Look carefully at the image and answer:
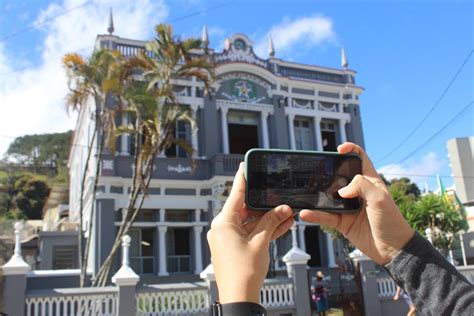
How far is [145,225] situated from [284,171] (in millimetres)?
15055

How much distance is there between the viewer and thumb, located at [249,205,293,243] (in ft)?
4.99

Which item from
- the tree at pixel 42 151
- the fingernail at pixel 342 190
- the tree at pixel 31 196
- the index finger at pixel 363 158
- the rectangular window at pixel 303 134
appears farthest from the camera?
the tree at pixel 42 151

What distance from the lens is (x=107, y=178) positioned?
15.9m

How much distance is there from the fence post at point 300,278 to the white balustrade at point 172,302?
7.04 feet

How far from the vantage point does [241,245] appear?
1454mm

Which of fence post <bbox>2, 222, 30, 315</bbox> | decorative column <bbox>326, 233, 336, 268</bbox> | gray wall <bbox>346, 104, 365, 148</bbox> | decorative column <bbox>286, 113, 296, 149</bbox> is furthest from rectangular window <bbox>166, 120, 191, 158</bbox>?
fence post <bbox>2, 222, 30, 315</bbox>

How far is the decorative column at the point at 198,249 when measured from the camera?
1639 centimetres

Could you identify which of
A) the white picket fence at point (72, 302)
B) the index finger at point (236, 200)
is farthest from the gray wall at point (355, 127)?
the index finger at point (236, 200)

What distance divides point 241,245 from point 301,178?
16.6 inches

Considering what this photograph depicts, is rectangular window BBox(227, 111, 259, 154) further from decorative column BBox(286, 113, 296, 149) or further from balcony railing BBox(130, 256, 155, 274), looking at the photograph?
balcony railing BBox(130, 256, 155, 274)

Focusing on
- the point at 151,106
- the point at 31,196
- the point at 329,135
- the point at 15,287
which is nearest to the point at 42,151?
the point at 31,196

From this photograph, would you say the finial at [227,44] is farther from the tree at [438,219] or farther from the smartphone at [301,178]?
the smartphone at [301,178]

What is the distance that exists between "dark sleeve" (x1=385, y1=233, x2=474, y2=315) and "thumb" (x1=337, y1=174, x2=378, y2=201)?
0.21m

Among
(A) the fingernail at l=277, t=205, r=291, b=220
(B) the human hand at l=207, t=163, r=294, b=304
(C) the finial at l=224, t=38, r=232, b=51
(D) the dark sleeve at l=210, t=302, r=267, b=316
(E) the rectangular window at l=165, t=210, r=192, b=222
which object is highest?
(C) the finial at l=224, t=38, r=232, b=51
